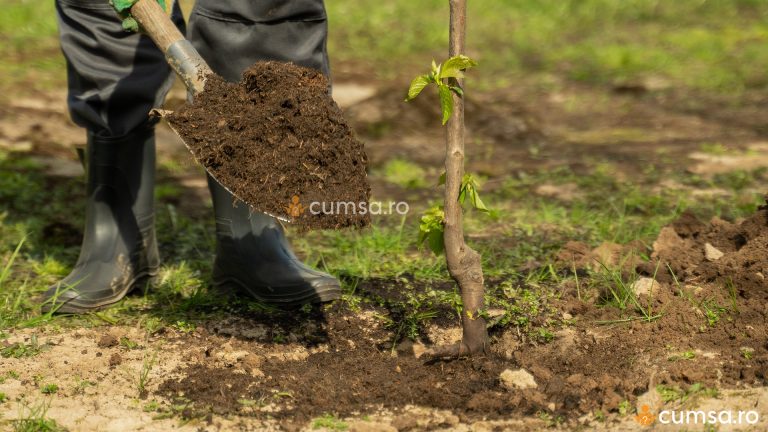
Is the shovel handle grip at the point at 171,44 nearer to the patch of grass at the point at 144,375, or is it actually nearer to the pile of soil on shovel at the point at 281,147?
the pile of soil on shovel at the point at 281,147

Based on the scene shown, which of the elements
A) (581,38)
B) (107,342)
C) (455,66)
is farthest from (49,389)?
(581,38)

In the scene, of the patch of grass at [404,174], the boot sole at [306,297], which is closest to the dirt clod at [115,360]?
the boot sole at [306,297]

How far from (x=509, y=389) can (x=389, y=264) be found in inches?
42.4

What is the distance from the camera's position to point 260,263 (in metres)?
3.29

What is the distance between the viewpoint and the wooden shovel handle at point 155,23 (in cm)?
269

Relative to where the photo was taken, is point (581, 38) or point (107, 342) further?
point (581, 38)

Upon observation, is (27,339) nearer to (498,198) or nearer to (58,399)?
(58,399)

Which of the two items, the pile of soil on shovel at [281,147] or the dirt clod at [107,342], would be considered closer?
the pile of soil on shovel at [281,147]

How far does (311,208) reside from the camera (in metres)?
2.58

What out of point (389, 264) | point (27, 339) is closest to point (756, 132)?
point (389, 264)

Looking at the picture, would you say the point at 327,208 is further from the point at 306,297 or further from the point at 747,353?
the point at 747,353

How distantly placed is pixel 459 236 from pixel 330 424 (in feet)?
2.07

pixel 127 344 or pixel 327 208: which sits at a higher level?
pixel 327 208

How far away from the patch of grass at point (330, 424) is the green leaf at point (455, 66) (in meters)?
0.94
